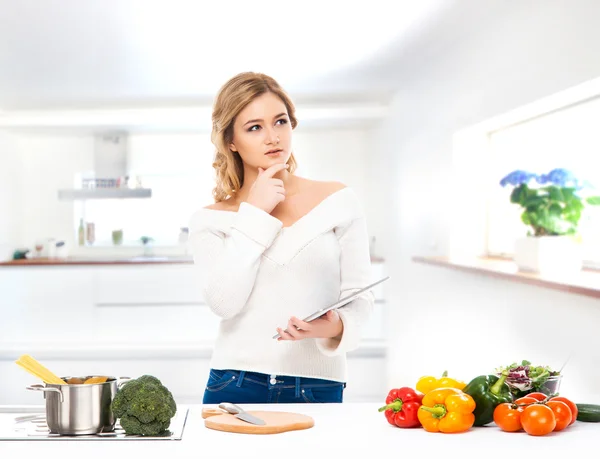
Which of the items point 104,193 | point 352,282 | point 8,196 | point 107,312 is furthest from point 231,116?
point 8,196

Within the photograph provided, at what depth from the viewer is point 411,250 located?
5.66 meters


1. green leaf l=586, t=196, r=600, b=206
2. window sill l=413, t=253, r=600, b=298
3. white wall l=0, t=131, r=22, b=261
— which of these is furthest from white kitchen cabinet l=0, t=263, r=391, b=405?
green leaf l=586, t=196, r=600, b=206

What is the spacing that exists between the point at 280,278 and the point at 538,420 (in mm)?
675

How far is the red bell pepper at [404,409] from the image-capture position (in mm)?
1501

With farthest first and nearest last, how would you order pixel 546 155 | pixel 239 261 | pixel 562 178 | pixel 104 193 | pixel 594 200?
pixel 104 193
pixel 546 155
pixel 594 200
pixel 562 178
pixel 239 261

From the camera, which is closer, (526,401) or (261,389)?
(526,401)

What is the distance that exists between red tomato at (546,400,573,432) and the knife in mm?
571

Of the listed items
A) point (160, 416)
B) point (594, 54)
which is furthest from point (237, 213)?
point (594, 54)

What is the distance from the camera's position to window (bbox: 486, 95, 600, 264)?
3277 millimetres

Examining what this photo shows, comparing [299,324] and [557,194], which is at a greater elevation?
[557,194]

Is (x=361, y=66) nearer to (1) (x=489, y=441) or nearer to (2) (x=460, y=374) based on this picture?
(2) (x=460, y=374)

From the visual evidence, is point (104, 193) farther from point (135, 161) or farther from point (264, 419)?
point (264, 419)

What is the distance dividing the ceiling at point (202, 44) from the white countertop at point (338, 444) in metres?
2.59

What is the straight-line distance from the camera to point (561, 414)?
4.83ft
